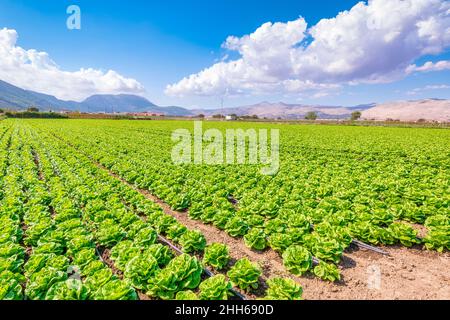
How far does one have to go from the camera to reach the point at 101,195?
32.8 ft

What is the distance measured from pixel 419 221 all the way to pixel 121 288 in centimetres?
934

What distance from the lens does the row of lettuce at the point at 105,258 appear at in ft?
14.7

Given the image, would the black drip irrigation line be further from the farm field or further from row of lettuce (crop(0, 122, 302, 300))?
row of lettuce (crop(0, 122, 302, 300))

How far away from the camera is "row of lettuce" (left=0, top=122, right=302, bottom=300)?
4.49 m

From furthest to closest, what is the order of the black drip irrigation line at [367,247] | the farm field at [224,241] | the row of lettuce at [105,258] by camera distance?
1. the black drip irrigation line at [367,247]
2. the farm field at [224,241]
3. the row of lettuce at [105,258]

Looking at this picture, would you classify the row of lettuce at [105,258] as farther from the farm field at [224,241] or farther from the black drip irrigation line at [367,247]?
the black drip irrigation line at [367,247]

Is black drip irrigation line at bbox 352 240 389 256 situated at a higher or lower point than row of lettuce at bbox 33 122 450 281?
lower

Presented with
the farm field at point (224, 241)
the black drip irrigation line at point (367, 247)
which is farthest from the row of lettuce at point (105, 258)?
the black drip irrigation line at point (367, 247)

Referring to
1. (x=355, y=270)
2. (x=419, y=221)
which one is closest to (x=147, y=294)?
(x=355, y=270)

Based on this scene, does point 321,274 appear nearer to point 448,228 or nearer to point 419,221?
point 448,228

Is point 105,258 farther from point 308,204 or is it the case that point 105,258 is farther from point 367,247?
point 367,247

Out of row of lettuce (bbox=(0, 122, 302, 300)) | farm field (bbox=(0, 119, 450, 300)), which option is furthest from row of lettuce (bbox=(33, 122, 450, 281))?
row of lettuce (bbox=(0, 122, 302, 300))

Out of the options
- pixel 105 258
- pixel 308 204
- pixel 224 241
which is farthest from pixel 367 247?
pixel 105 258
